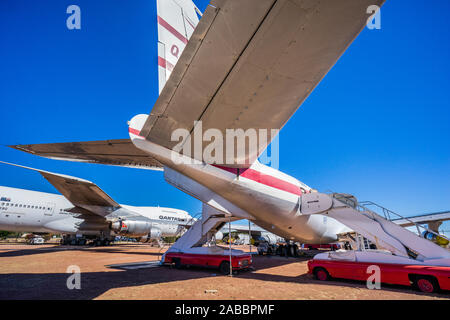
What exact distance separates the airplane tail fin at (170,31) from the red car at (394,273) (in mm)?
7501

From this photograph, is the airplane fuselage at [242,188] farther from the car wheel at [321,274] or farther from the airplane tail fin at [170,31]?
the car wheel at [321,274]

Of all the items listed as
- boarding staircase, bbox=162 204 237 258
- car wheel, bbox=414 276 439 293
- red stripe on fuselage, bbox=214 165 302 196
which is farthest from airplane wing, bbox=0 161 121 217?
car wheel, bbox=414 276 439 293

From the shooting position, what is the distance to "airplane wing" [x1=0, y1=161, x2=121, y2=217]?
1769 centimetres

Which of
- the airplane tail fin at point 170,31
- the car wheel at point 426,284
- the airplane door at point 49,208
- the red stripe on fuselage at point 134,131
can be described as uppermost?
the airplane tail fin at point 170,31

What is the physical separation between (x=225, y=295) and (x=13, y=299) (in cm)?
446

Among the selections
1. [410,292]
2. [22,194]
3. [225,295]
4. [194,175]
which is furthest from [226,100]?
[22,194]

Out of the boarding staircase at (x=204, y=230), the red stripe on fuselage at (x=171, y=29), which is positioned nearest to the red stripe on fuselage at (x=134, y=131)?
the red stripe on fuselage at (x=171, y=29)

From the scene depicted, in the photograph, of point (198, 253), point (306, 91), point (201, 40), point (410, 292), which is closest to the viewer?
point (201, 40)

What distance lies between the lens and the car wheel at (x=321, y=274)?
24.0ft

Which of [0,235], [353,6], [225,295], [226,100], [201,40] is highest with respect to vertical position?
[353,6]

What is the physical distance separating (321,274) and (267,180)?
3.55 meters

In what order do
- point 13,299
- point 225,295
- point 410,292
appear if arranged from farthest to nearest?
1. point 410,292
2. point 225,295
3. point 13,299

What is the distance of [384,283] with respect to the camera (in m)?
6.79

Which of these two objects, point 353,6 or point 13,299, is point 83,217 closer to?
point 13,299
